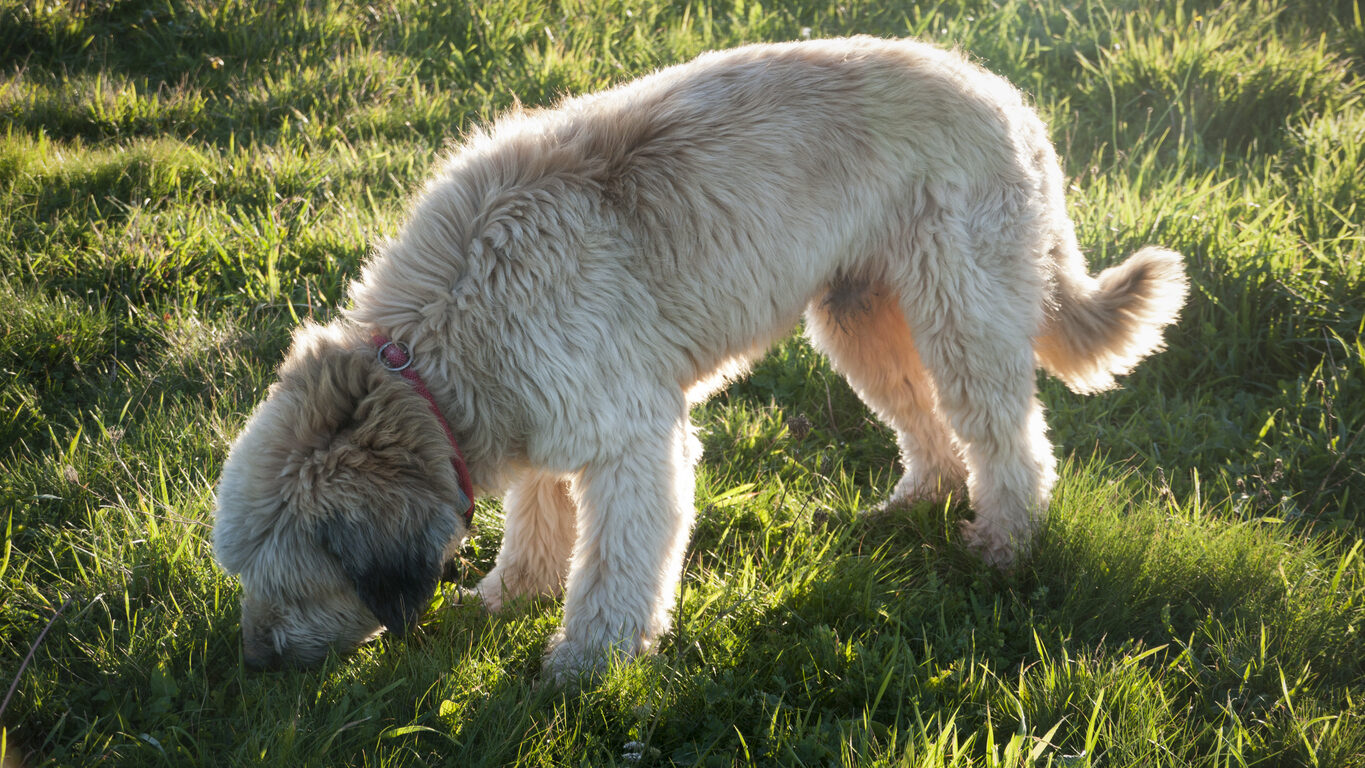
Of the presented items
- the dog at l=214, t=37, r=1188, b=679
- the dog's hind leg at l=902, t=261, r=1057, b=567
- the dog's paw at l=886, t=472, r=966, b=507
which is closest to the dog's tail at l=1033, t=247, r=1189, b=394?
the dog at l=214, t=37, r=1188, b=679

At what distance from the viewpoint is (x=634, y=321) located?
300 cm

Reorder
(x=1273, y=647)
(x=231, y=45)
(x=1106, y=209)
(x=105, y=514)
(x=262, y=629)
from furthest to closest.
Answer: (x=231, y=45)
(x=1106, y=209)
(x=105, y=514)
(x=1273, y=647)
(x=262, y=629)

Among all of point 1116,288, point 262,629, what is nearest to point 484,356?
point 262,629

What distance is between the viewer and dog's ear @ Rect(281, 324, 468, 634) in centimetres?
263

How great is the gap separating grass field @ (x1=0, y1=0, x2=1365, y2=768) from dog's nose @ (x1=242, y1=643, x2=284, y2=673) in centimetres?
3

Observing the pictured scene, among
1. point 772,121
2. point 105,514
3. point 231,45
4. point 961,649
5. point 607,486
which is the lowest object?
point 961,649

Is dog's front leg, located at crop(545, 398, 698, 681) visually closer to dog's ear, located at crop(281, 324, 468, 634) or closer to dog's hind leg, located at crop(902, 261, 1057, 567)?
dog's ear, located at crop(281, 324, 468, 634)

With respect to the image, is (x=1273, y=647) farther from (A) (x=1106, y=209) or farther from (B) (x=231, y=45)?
(B) (x=231, y=45)

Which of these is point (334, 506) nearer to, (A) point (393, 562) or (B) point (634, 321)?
(A) point (393, 562)

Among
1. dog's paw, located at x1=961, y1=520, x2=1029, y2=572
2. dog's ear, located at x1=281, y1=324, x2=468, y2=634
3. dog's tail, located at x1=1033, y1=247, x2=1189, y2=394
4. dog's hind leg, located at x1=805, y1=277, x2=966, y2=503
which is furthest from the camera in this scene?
dog's hind leg, located at x1=805, y1=277, x2=966, y2=503

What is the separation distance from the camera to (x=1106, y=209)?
5098mm

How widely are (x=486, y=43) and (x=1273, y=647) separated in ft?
19.0

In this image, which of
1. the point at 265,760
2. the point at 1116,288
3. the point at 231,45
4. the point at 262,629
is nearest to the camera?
the point at 265,760

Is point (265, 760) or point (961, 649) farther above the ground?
point (265, 760)
